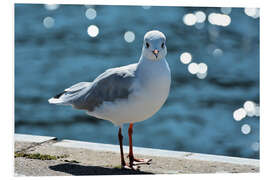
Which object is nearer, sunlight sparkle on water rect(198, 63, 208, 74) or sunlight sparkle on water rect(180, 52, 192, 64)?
sunlight sparkle on water rect(180, 52, 192, 64)

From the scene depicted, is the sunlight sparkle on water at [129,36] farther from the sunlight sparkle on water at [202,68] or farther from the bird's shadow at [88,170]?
the bird's shadow at [88,170]

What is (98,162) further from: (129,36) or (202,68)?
(202,68)

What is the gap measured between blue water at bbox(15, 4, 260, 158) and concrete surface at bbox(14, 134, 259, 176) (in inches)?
88.6

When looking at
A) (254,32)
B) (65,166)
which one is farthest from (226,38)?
(65,166)

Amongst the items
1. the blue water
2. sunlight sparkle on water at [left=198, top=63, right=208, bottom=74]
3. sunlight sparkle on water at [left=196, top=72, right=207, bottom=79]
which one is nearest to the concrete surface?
the blue water

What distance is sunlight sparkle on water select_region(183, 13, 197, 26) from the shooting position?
9.08 m

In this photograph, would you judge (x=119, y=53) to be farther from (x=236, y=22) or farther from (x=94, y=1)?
(x=94, y=1)

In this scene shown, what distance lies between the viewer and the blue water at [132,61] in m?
8.52

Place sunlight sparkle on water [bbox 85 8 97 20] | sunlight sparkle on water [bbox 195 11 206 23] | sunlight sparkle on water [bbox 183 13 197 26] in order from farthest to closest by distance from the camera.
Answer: sunlight sparkle on water [bbox 183 13 197 26], sunlight sparkle on water [bbox 195 11 206 23], sunlight sparkle on water [bbox 85 8 97 20]

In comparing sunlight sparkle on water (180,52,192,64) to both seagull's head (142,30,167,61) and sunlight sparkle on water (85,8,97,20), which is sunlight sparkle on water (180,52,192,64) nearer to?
sunlight sparkle on water (85,8,97,20)

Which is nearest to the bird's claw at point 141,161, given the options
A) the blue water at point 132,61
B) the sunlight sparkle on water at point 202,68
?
the blue water at point 132,61

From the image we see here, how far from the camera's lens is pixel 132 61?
8695mm

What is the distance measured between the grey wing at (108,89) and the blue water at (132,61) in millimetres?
2591

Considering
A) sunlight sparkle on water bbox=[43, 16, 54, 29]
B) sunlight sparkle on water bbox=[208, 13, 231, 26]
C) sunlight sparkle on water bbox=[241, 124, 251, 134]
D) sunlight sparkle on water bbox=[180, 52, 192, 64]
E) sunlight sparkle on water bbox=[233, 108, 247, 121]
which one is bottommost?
sunlight sparkle on water bbox=[241, 124, 251, 134]
